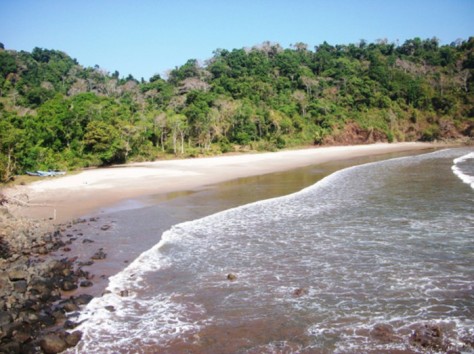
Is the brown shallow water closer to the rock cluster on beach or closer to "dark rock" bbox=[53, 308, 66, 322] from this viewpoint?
the rock cluster on beach

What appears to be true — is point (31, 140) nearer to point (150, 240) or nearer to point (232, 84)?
point (150, 240)

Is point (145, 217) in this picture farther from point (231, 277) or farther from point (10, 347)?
point (10, 347)

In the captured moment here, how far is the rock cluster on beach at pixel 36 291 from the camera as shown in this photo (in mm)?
7816

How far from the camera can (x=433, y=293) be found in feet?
32.0

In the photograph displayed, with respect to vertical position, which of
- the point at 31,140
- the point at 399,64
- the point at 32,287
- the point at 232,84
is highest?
the point at 399,64

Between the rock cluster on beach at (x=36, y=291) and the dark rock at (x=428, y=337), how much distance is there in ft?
21.6

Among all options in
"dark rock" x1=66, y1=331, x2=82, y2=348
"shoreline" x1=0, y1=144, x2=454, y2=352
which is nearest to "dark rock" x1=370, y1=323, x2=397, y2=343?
"dark rock" x1=66, y1=331, x2=82, y2=348

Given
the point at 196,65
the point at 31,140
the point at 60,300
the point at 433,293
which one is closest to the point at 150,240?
the point at 60,300

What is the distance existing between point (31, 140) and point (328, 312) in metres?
35.9

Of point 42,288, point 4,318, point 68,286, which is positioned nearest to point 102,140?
point 68,286

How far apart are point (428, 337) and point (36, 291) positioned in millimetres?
8819

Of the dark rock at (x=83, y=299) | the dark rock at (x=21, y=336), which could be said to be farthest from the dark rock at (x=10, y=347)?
the dark rock at (x=83, y=299)

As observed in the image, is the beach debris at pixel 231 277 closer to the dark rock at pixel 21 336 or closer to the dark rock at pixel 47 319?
the dark rock at pixel 47 319

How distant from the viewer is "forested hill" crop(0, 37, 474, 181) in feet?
133
